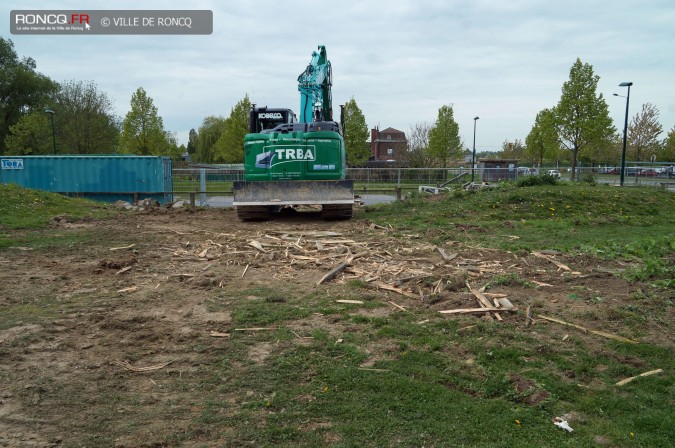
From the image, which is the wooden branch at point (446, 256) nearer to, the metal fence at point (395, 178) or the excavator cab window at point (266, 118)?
the metal fence at point (395, 178)

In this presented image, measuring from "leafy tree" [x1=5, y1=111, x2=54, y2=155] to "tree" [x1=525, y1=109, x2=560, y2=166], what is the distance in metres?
40.0

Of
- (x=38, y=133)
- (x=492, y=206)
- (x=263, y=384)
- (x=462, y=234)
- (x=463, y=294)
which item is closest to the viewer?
(x=263, y=384)

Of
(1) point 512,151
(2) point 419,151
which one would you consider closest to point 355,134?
(2) point 419,151

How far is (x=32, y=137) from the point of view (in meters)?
43.7

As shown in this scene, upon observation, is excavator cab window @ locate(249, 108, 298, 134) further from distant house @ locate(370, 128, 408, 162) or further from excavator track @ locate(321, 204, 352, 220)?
distant house @ locate(370, 128, 408, 162)

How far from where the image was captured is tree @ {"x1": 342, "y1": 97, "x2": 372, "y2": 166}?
49.7 meters

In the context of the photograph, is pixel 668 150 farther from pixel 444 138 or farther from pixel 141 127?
pixel 141 127

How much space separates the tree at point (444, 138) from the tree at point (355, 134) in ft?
22.3

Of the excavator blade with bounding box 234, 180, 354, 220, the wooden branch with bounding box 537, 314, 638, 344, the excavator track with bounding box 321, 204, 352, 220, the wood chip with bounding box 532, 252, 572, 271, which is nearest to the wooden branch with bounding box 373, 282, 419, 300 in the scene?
the wooden branch with bounding box 537, 314, 638, 344

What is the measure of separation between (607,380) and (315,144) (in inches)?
452

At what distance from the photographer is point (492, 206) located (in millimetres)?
16469

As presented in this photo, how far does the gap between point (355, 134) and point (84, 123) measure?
24.0 metres

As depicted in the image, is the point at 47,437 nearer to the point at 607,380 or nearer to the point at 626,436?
the point at 626,436

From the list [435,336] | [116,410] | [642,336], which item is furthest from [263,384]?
[642,336]
